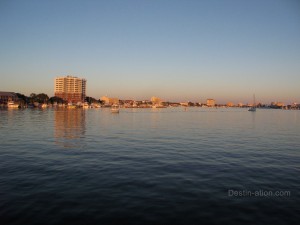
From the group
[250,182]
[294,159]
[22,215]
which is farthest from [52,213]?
[294,159]

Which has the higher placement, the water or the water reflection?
the water reflection

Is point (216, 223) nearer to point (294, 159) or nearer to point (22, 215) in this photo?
point (22, 215)

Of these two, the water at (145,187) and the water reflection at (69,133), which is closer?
the water at (145,187)

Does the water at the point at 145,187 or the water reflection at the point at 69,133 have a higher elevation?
the water reflection at the point at 69,133

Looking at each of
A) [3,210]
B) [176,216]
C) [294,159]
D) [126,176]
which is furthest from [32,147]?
[294,159]

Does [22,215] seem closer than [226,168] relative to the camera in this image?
Yes

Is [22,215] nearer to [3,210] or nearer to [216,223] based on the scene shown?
[3,210]

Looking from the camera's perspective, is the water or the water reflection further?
the water reflection

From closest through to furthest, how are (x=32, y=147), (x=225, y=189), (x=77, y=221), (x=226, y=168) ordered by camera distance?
(x=77, y=221) < (x=225, y=189) < (x=226, y=168) < (x=32, y=147)

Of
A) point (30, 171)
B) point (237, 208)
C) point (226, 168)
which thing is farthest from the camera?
point (226, 168)

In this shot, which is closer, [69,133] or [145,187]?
[145,187]

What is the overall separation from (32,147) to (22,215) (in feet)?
70.1

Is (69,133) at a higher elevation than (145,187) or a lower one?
higher

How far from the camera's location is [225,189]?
16.3 meters
